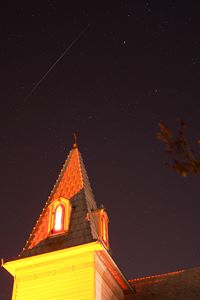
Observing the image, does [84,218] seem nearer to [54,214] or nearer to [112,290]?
[54,214]

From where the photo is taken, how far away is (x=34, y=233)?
2494cm

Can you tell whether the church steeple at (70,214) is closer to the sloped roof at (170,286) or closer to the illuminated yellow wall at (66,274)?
the illuminated yellow wall at (66,274)

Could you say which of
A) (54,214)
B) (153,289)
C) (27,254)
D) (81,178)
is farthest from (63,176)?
(153,289)

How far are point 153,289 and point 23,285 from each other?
665 cm

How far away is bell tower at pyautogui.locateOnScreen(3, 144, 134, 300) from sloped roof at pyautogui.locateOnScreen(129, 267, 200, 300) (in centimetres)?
92

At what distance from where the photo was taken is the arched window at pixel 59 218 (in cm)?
2403

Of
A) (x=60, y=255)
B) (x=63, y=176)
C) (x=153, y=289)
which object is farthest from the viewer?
(x=63, y=176)

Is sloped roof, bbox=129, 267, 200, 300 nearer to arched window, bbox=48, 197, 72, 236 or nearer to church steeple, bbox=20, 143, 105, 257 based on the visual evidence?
church steeple, bbox=20, 143, 105, 257

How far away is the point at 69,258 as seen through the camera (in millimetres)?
22266

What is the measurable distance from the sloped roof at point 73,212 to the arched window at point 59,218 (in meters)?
0.45

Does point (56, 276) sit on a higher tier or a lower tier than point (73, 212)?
lower

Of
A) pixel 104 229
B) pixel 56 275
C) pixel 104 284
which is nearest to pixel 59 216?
pixel 104 229

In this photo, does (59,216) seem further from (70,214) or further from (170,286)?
(170,286)

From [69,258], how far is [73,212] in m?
2.91
